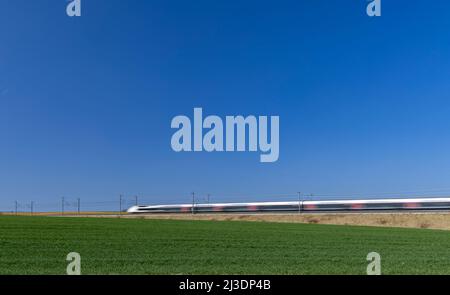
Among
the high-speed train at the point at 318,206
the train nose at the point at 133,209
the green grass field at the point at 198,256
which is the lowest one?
the train nose at the point at 133,209

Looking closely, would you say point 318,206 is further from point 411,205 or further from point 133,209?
point 133,209

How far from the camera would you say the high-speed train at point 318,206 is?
5944 cm

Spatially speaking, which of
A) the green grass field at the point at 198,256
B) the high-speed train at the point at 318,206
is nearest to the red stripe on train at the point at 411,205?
the high-speed train at the point at 318,206

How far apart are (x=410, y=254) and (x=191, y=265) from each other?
8606 mm

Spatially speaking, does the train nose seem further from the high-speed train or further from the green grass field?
the green grass field

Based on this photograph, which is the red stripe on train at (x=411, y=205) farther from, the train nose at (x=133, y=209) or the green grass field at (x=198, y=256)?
the train nose at (x=133, y=209)

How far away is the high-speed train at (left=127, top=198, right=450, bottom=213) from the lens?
59438 mm

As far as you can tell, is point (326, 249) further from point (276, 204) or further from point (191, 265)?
point (276, 204)

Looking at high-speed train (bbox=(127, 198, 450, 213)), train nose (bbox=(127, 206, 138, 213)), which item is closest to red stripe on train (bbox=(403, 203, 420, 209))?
high-speed train (bbox=(127, 198, 450, 213))

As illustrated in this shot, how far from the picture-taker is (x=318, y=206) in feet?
225

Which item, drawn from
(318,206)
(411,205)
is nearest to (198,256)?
(411,205)
